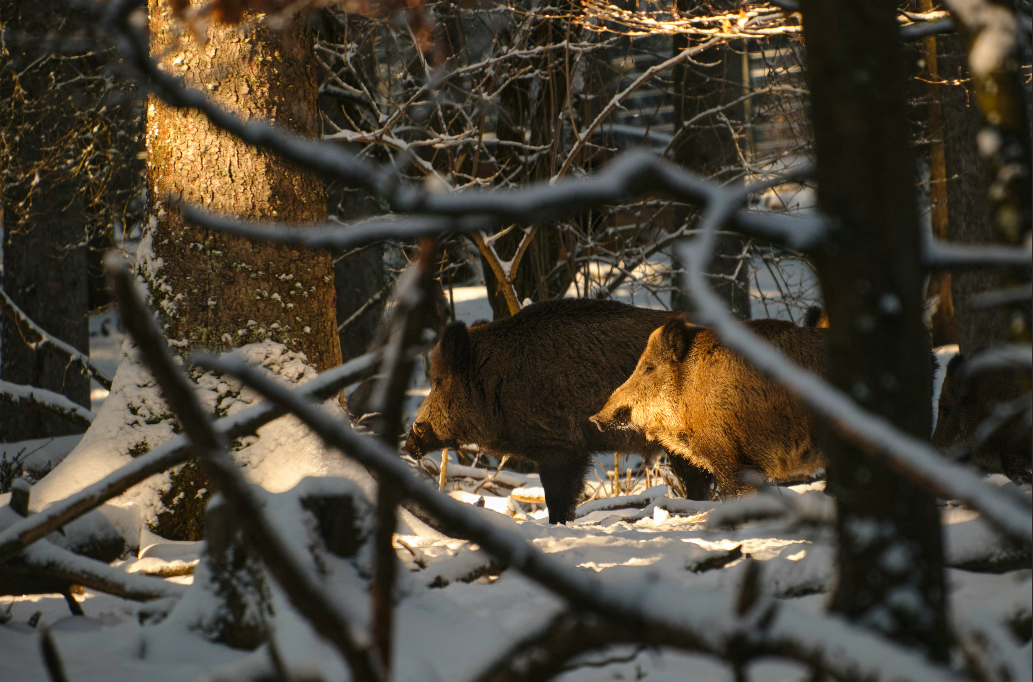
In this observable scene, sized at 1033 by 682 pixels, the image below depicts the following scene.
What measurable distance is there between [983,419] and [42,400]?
6085 millimetres

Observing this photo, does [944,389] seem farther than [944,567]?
Yes

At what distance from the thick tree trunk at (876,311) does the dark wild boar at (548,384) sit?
4.59 metres

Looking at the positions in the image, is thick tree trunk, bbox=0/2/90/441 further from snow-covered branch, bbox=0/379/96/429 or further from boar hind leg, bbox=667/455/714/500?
boar hind leg, bbox=667/455/714/500

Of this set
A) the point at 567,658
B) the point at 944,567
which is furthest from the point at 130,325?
the point at 944,567

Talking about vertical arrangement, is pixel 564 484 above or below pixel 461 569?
below

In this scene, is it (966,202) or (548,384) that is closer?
(548,384)

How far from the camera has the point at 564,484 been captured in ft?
20.3

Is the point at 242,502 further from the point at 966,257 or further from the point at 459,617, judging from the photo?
the point at 459,617

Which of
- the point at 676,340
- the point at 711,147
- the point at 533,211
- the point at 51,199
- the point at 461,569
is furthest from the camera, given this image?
the point at 711,147

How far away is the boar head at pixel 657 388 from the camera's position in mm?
5293

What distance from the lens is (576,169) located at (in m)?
9.42

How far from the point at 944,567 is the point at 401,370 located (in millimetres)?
939

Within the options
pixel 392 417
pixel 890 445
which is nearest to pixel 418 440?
pixel 392 417

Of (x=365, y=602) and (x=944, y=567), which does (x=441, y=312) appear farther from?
(x=944, y=567)
